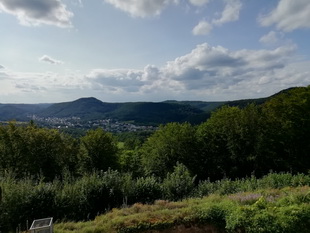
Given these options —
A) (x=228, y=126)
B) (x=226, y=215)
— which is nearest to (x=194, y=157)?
(x=228, y=126)

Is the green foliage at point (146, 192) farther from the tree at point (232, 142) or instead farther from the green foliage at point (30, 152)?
the tree at point (232, 142)

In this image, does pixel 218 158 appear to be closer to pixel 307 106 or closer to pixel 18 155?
pixel 307 106

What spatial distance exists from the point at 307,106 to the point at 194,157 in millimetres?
15749

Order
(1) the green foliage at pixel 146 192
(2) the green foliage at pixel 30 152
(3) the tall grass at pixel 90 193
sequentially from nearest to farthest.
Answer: (3) the tall grass at pixel 90 193
(1) the green foliage at pixel 146 192
(2) the green foliage at pixel 30 152

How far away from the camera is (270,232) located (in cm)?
995

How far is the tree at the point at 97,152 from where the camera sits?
3684cm

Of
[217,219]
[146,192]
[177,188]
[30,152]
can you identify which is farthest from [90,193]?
[30,152]

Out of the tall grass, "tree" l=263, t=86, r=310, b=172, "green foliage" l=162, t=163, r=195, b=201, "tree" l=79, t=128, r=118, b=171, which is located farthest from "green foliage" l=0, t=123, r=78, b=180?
"tree" l=263, t=86, r=310, b=172

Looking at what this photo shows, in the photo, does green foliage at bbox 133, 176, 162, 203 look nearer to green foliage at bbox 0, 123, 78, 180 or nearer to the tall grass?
the tall grass

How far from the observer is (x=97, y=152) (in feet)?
123

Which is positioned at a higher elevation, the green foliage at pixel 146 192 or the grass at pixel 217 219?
the grass at pixel 217 219

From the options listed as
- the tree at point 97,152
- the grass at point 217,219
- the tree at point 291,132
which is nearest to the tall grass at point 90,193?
the grass at point 217,219

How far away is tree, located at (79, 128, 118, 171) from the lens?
36.8 metres

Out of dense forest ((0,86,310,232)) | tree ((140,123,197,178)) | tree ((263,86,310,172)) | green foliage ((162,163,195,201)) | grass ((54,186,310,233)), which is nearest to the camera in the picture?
grass ((54,186,310,233))
